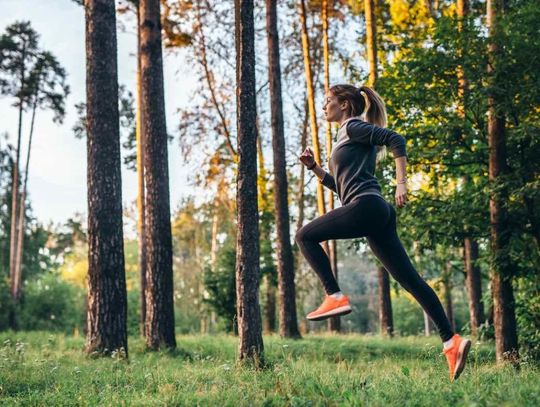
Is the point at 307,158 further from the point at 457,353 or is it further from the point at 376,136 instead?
the point at 457,353

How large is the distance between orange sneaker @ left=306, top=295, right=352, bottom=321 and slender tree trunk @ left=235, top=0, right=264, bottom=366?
4200mm

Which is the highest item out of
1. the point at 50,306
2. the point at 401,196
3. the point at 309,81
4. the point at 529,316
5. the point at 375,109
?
the point at 309,81

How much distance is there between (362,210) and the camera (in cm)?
465

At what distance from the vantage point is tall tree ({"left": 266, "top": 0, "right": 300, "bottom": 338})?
16.5 meters

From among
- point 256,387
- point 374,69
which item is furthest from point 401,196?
point 374,69

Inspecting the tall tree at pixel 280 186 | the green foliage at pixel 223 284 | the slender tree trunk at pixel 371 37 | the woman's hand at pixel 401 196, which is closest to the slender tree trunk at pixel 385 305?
the tall tree at pixel 280 186

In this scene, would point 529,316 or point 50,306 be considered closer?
point 529,316

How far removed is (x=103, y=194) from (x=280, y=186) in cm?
700

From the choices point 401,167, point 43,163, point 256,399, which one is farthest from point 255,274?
point 43,163

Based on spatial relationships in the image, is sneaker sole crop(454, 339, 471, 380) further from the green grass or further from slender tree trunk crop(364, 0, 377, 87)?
slender tree trunk crop(364, 0, 377, 87)

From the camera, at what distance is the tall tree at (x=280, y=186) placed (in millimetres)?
16500

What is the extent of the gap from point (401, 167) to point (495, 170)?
6718 mm

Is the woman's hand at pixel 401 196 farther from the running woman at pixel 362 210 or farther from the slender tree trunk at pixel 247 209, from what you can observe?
the slender tree trunk at pixel 247 209

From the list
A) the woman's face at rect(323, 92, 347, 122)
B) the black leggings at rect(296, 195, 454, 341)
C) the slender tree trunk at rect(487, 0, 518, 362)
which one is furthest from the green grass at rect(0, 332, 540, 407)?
the slender tree trunk at rect(487, 0, 518, 362)
